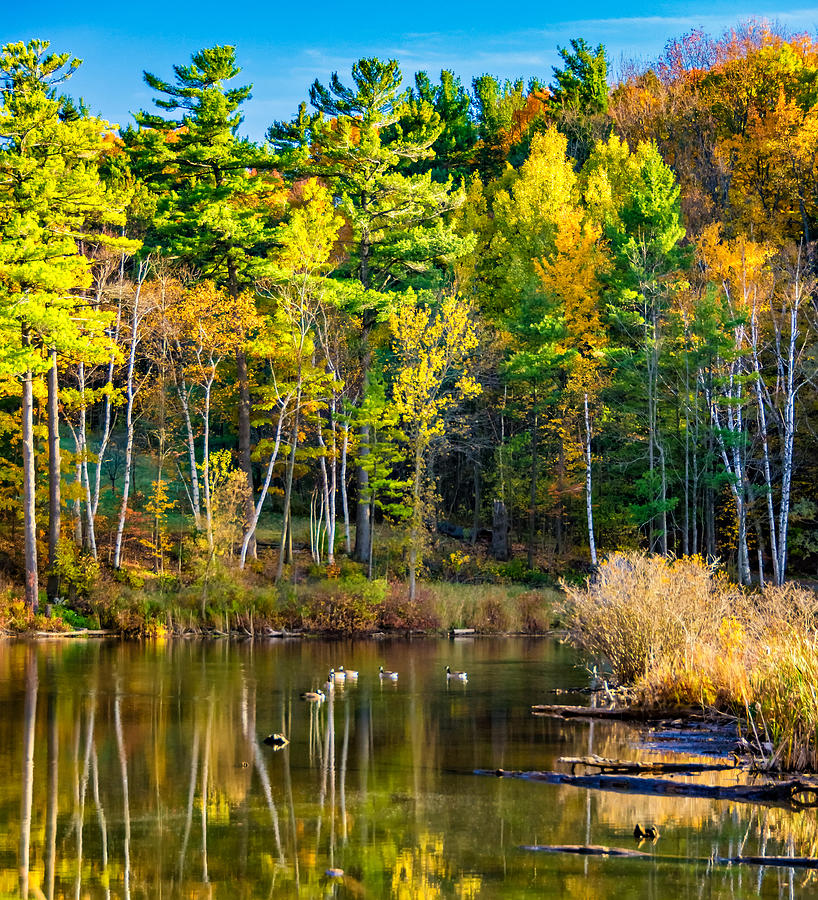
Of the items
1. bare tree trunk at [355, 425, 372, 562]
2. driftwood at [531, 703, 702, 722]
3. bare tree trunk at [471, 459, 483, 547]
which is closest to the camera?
driftwood at [531, 703, 702, 722]

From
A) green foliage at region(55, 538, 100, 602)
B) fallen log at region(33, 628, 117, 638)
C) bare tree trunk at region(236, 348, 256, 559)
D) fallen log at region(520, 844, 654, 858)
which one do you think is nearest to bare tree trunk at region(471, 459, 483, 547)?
bare tree trunk at region(236, 348, 256, 559)

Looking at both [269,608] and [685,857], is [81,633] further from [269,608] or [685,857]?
[685,857]

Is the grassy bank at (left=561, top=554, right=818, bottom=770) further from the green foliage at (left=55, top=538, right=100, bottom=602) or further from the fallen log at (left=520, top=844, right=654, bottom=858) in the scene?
the green foliage at (left=55, top=538, right=100, bottom=602)

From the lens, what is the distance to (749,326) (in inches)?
1725

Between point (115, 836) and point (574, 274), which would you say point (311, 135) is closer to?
point (574, 274)

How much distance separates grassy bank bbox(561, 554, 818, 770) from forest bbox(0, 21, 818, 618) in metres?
16.2

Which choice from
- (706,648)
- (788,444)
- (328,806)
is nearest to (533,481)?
(788,444)

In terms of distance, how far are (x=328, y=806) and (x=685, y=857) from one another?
3814 millimetres

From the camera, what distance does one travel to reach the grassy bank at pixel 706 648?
12938mm

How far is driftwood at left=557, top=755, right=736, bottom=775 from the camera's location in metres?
13.3

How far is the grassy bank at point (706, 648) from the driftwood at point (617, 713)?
0.56 feet

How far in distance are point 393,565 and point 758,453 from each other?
48.2 ft

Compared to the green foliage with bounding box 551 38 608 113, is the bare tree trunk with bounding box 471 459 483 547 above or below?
below

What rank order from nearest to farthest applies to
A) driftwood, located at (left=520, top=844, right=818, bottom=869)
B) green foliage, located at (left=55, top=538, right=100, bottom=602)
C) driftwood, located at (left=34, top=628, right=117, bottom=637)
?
driftwood, located at (left=520, top=844, right=818, bottom=869)
driftwood, located at (left=34, top=628, right=117, bottom=637)
green foliage, located at (left=55, top=538, right=100, bottom=602)
